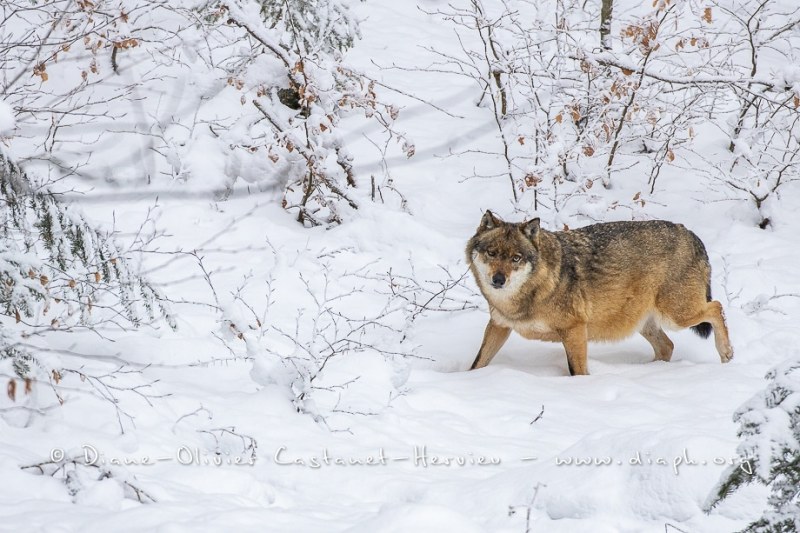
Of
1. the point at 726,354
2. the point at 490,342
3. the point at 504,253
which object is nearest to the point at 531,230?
the point at 504,253

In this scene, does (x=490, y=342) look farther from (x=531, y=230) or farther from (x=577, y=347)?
(x=531, y=230)

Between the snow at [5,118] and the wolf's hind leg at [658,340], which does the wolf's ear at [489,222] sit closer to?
the wolf's hind leg at [658,340]

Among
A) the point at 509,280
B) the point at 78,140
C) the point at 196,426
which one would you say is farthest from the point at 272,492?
the point at 78,140

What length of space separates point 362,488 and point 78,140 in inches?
293

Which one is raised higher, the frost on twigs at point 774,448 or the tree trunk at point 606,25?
the tree trunk at point 606,25

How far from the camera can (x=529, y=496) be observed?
3639 mm

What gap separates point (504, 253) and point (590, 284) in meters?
0.94

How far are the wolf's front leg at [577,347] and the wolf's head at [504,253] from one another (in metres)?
0.65

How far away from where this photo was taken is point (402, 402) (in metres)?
5.82

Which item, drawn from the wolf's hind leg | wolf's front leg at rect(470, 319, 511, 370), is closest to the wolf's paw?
the wolf's hind leg

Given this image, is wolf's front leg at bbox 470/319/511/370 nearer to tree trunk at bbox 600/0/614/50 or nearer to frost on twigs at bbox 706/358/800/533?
frost on twigs at bbox 706/358/800/533

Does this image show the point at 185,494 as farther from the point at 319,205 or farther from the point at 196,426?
the point at 319,205

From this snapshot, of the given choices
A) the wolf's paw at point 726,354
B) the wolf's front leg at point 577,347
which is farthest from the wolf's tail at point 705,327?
the wolf's front leg at point 577,347

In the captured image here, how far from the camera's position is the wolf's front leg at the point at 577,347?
6.96 meters
